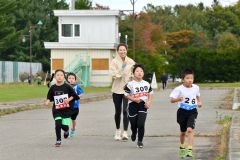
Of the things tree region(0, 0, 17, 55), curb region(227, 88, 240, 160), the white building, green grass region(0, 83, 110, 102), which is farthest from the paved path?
tree region(0, 0, 17, 55)

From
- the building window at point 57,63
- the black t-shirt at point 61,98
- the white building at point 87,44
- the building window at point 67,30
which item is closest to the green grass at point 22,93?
the white building at point 87,44

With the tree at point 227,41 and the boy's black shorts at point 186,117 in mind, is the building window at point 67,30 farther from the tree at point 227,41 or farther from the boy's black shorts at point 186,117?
the boy's black shorts at point 186,117

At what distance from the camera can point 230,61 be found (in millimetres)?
70625

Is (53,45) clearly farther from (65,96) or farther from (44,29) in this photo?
(65,96)

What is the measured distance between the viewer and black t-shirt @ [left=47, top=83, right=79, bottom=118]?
12141 millimetres

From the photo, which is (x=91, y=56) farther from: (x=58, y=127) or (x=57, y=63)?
(x=58, y=127)

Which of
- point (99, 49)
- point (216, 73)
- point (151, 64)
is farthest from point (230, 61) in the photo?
point (99, 49)

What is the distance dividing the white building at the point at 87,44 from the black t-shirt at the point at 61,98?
44065 millimetres

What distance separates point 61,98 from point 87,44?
149 ft

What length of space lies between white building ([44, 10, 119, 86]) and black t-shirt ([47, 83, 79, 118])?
44065 millimetres

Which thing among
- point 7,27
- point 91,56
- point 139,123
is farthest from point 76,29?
point 139,123

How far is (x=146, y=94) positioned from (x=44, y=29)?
7407 centimetres

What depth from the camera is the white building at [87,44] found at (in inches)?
2238

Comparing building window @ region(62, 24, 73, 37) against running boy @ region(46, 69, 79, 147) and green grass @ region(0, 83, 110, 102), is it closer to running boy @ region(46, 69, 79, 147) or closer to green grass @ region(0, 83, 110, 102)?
green grass @ region(0, 83, 110, 102)
